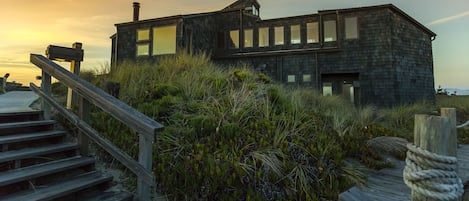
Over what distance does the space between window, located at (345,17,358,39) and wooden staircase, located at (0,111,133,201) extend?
1442cm

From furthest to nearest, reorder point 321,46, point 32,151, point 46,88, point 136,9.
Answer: point 136,9
point 321,46
point 46,88
point 32,151

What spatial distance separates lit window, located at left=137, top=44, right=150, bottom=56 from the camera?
54.2ft

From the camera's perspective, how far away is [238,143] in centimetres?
382

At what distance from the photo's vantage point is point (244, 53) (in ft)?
53.4

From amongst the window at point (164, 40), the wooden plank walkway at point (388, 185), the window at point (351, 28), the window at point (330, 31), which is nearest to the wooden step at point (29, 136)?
the wooden plank walkway at point (388, 185)

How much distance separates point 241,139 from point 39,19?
858 cm

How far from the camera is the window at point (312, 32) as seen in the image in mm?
15149

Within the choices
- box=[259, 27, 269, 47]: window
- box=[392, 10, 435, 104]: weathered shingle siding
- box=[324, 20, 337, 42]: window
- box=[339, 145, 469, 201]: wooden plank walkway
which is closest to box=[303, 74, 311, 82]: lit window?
box=[324, 20, 337, 42]: window

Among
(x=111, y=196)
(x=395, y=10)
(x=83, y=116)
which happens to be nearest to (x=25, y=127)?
(x=83, y=116)

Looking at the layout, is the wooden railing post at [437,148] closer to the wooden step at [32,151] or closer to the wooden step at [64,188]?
the wooden step at [64,188]

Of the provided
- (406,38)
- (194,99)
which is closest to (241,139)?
(194,99)

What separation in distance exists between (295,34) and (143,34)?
9395mm

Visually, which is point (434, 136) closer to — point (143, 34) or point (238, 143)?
point (238, 143)

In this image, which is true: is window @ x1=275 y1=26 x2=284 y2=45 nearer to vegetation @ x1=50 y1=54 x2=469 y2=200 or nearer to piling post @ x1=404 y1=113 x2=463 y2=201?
vegetation @ x1=50 y1=54 x2=469 y2=200
